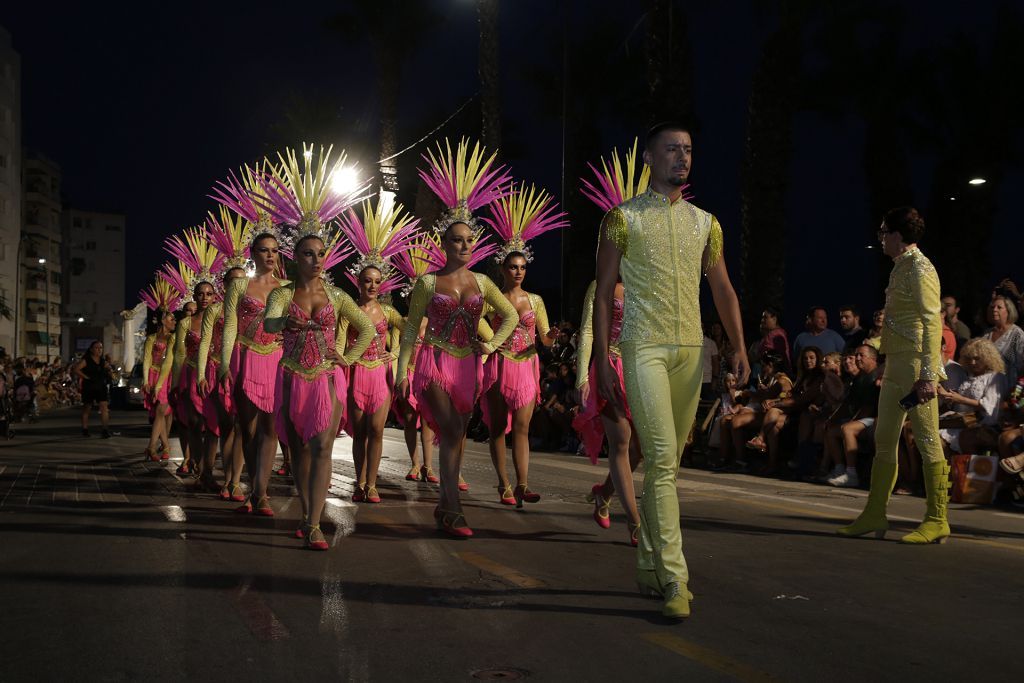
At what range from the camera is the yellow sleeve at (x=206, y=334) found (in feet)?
34.4

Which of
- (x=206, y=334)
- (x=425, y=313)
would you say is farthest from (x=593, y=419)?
(x=206, y=334)

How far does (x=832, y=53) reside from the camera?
78.9 feet

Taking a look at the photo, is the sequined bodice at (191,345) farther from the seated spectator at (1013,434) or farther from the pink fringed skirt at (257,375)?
the seated spectator at (1013,434)

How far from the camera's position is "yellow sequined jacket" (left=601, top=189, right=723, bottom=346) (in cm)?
570

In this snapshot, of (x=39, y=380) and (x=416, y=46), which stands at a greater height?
(x=416, y=46)

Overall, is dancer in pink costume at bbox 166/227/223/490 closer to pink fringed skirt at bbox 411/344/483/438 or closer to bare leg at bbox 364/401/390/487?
bare leg at bbox 364/401/390/487

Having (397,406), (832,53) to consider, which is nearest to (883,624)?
(397,406)

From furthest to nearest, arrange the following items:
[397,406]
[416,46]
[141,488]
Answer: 1. [416,46]
2. [397,406]
3. [141,488]

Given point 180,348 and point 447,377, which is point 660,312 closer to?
point 447,377

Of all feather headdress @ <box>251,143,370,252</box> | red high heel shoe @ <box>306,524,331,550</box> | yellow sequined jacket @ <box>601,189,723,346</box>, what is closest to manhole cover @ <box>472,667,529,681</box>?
yellow sequined jacket @ <box>601,189,723,346</box>

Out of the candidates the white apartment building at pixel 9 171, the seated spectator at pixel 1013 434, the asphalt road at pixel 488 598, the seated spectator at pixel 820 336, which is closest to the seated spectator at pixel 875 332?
the seated spectator at pixel 820 336

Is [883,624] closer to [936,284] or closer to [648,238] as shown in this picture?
[648,238]

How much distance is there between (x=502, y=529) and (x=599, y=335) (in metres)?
3.25

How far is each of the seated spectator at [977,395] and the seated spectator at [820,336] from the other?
148 inches
